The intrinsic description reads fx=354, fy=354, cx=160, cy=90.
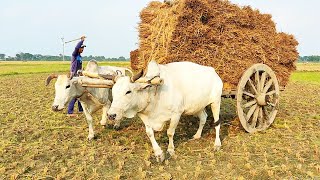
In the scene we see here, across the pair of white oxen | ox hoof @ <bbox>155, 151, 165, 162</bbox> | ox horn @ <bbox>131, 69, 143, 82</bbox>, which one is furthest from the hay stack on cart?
ox hoof @ <bbox>155, 151, 165, 162</bbox>

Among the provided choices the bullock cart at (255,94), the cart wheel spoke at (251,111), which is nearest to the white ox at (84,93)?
the bullock cart at (255,94)

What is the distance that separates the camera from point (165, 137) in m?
7.34

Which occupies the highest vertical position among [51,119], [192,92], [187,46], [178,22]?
[178,22]

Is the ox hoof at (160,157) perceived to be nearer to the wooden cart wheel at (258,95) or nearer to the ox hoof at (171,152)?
the ox hoof at (171,152)

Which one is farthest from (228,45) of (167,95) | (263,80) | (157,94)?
(157,94)

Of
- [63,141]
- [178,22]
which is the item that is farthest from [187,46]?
[63,141]

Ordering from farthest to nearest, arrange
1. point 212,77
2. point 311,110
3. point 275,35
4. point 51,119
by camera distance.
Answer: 1. point 311,110
2. point 51,119
3. point 275,35
4. point 212,77

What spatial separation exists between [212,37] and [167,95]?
1789mm

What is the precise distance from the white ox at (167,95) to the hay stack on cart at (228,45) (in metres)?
0.47

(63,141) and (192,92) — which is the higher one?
(192,92)

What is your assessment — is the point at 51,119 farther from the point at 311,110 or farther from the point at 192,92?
the point at 311,110

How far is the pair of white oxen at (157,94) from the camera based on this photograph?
5.40 meters

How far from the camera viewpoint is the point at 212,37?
22.8 ft

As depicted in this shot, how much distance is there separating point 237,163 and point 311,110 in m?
6.74
